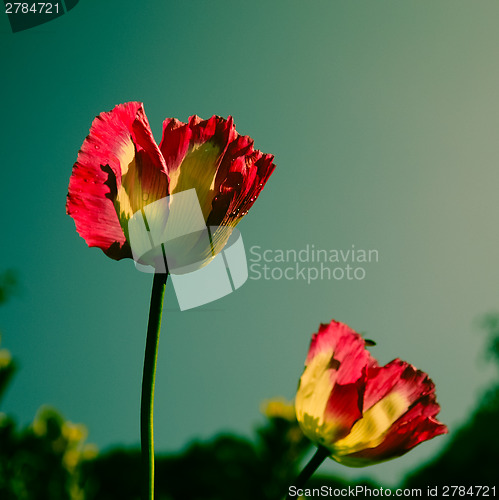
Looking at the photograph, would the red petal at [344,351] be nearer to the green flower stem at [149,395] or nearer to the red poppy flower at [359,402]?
the red poppy flower at [359,402]

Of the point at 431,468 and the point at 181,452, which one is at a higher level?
the point at 181,452

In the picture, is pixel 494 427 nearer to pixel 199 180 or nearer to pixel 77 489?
pixel 77 489

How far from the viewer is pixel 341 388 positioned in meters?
0.42

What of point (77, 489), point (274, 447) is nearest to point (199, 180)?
point (77, 489)

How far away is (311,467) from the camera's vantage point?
34cm

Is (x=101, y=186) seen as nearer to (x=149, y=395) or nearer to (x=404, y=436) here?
(x=149, y=395)

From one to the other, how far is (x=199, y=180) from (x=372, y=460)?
0.24m

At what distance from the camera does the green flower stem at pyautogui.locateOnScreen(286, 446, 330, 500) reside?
1.04 feet

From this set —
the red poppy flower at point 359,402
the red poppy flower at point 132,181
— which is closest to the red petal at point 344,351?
the red poppy flower at point 359,402

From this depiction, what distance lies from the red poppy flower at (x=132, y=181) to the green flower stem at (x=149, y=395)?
0.21 ft

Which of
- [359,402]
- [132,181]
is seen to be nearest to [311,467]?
[359,402]

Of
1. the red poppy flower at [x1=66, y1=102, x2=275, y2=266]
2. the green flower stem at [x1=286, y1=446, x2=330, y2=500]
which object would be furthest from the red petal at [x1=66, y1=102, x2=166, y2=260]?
the green flower stem at [x1=286, y1=446, x2=330, y2=500]

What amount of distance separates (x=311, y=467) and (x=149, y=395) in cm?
14

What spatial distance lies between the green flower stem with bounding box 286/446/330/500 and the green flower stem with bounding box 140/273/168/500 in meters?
0.09
